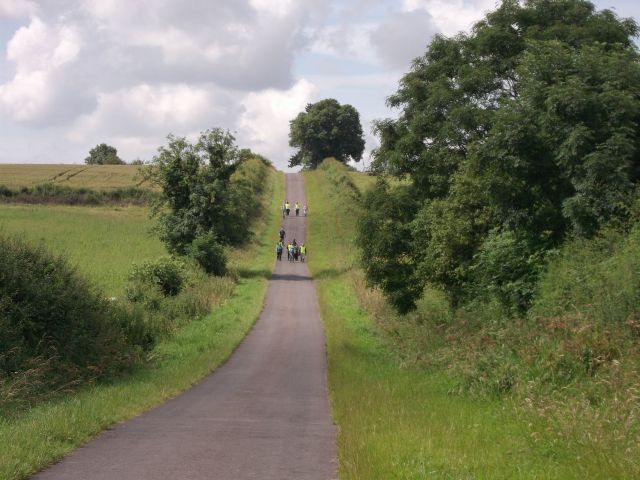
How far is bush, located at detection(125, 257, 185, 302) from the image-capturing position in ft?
115

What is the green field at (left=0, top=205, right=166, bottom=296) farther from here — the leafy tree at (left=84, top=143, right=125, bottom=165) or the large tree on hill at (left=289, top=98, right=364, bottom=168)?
the leafy tree at (left=84, top=143, right=125, bottom=165)

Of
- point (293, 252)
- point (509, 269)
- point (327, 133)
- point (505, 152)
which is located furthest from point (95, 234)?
point (327, 133)

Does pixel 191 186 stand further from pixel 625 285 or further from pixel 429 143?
pixel 625 285

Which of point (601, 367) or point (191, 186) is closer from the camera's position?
point (601, 367)

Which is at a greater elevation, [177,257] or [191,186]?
[191,186]

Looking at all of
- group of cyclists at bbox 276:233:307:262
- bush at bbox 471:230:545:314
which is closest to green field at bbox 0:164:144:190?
group of cyclists at bbox 276:233:307:262

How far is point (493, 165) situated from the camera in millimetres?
18734

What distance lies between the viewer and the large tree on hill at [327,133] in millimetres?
126875

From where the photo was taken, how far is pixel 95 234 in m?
57.2

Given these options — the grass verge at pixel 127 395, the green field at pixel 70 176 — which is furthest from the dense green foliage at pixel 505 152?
the green field at pixel 70 176

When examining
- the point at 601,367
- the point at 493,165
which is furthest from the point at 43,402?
the point at 493,165

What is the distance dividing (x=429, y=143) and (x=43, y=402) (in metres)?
17.3

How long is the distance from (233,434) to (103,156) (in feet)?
582

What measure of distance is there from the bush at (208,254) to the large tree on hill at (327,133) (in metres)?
84.9
